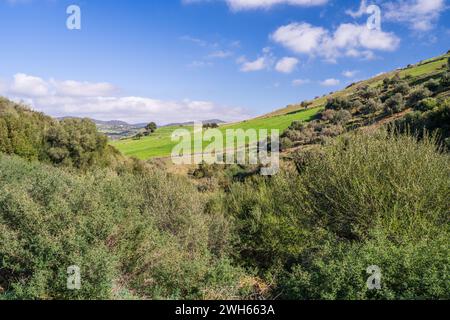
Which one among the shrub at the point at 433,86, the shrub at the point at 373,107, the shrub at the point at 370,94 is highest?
the shrub at the point at 370,94

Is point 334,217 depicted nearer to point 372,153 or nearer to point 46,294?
point 372,153

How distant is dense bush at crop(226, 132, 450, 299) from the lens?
7.46 meters

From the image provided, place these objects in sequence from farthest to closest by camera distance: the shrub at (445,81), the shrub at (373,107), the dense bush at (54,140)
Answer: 1. the shrub at (373,107)
2. the shrub at (445,81)
3. the dense bush at (54,140)

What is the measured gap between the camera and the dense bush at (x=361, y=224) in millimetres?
7465

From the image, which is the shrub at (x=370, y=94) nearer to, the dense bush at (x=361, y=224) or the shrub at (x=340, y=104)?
the shrub at (x=340, y=104)

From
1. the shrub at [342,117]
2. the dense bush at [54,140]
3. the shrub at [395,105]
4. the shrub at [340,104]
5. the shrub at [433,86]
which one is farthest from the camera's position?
the shrub at [340,104]

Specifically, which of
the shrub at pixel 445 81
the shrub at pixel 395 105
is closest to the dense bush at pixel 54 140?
the shrub at pixel 395 105

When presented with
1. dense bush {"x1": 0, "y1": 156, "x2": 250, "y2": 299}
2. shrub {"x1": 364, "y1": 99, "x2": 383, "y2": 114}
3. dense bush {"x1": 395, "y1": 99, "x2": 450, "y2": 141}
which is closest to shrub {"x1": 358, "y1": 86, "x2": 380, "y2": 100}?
shrub {"x1": 364, "y1": 99, "x2": 383, "y2": 114}

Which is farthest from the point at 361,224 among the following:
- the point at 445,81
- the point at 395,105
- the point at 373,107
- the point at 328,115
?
the point at 328,115

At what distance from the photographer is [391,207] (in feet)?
36.0

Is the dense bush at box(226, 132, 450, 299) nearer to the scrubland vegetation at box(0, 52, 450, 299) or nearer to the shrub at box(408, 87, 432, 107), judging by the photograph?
the scrubland vegetation at box(0, 52, 450, 299)

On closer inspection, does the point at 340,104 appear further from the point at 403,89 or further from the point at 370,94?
the point at 403,89
